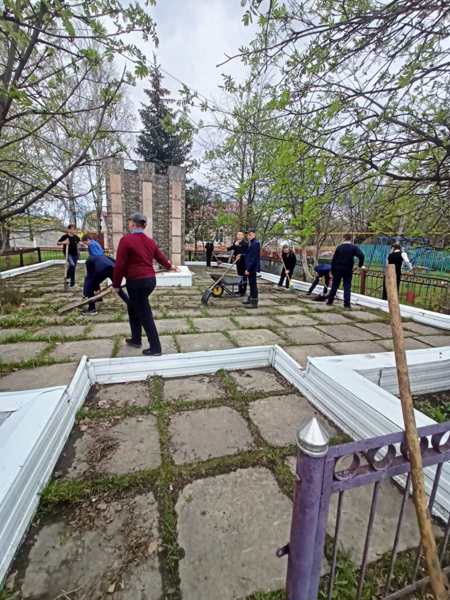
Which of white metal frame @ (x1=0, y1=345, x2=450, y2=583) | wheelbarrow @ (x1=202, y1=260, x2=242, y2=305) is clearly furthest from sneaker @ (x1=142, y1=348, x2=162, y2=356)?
wheelbarrow @ (x1=202, y1=260, x2=242, y2=305)

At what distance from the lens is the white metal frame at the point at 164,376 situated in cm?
134

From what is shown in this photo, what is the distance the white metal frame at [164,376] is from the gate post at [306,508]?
3.57 ft

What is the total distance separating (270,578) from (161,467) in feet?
2.75

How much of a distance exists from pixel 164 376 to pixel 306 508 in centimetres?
227

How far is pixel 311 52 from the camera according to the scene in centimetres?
244

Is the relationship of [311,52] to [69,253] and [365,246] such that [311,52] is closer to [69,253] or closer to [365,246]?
[69,253]

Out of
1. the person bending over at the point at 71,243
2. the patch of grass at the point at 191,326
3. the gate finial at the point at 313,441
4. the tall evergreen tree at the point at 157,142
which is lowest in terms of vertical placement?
the patch of grass at the point at 191,326

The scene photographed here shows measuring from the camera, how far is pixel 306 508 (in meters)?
0.81

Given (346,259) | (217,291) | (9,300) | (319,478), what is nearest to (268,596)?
(319,478)

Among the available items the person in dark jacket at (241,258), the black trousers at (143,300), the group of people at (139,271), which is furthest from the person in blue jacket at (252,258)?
the black trousers at (143,300)

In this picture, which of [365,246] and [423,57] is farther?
[365,246]

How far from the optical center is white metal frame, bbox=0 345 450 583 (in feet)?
4.41

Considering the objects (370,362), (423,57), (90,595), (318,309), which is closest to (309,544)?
(90,595)

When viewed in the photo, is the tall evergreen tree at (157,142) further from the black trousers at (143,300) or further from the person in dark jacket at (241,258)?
the black trousers at (143,300)
